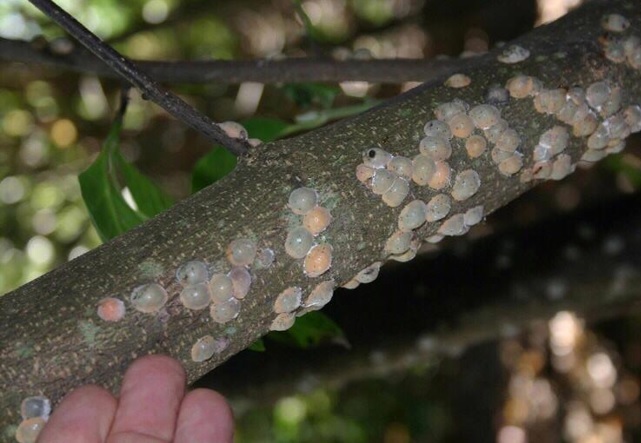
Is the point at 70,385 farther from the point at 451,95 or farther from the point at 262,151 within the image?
the point at 451,95

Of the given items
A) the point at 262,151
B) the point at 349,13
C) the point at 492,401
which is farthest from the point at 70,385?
the point at 349,13

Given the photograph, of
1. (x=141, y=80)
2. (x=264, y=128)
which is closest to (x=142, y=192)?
(x=264, y=128)

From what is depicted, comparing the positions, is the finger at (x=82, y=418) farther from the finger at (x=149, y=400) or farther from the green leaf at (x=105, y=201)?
the green leaf at (x=105, y=201)

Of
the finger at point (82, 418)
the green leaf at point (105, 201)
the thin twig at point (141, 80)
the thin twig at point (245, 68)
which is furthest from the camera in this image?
the thin twig at point (245, 68)

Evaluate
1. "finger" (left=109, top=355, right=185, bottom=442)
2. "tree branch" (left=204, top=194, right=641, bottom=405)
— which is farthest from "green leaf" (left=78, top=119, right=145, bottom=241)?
"tree branch" (left=204, top=194, right=641, bottom=405)

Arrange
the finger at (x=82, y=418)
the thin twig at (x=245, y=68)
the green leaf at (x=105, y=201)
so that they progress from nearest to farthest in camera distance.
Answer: the finger at (x=82, y=418), the green leaf at (x=105, y=201), the thin twig at (x=245, y=68)

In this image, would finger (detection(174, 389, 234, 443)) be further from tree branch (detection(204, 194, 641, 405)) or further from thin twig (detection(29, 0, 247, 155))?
tree branch (detection(204, 194, 641, 405))

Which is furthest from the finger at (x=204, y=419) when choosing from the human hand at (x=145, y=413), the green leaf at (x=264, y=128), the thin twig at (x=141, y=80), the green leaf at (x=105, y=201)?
the green leaf at (x=264, y=128)
